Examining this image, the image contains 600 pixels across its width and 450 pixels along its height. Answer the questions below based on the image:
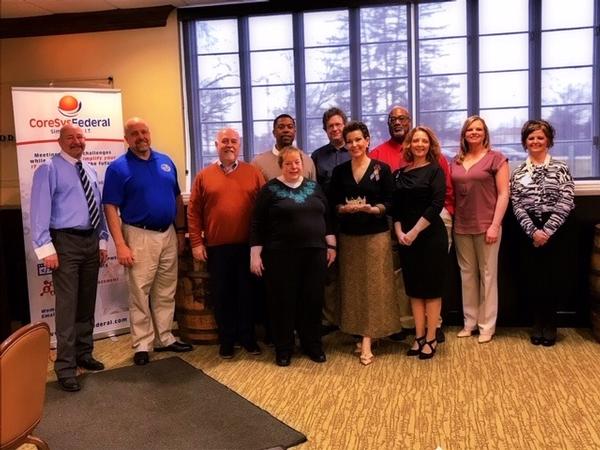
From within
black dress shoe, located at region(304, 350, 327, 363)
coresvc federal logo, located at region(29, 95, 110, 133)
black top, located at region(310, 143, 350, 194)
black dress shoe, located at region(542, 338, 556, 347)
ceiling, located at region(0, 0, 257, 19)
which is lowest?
black dress shoe, located at region(542, 338, 556, 347)

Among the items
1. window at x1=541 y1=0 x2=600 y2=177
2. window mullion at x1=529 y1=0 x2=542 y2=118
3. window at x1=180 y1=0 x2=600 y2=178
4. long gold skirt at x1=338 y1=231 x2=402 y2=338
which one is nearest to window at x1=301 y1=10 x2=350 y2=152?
window at x1=180 y1=0 x2=600 y2=178

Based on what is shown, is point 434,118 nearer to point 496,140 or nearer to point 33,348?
point 496,140

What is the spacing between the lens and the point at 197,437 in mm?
2598

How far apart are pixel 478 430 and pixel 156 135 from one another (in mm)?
4263

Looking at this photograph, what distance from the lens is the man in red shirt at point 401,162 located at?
3775mm

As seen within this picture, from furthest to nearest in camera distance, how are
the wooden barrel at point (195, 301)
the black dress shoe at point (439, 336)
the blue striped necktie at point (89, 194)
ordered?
the wooden barrel at point (195, 301), the black dress shoe at point (439, 336), the blue striped necktie at point (89, 194)

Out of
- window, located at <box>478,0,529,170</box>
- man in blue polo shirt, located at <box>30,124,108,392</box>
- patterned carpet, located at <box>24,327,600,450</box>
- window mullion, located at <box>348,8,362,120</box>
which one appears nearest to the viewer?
patterned carpet, located at <box>24,327,600,450</box>

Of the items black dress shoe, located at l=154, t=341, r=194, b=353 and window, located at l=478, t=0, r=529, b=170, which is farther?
window, located at l=478, t=0, r=529, b=170

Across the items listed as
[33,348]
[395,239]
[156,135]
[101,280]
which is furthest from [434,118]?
[33,348]

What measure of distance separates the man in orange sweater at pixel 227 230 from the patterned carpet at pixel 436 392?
0.91 feet

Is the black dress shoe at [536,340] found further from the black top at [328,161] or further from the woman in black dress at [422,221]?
the black top at [328,161]

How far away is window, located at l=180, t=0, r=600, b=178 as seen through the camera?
5270mm

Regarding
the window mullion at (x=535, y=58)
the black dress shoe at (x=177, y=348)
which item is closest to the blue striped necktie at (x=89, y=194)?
the black dress shoe at (x=177, y=348)

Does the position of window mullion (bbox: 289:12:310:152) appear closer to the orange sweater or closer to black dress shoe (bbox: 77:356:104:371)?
the orange sweater
